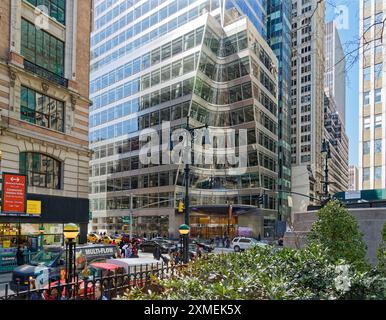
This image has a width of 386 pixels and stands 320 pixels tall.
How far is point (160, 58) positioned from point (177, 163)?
48.5 feet

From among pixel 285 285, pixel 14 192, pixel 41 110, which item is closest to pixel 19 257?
pixel 14 192

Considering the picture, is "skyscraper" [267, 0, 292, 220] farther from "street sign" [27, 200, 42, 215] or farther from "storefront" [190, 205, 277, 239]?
"street sign" [27, 200, 42, 215]

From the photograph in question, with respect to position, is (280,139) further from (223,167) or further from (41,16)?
(41,16)

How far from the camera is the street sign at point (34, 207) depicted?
73.8ft

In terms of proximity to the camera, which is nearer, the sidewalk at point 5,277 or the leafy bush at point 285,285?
the leafy bush at point 285,285

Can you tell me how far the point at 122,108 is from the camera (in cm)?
5553

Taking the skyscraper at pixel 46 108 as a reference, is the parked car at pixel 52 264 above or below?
below

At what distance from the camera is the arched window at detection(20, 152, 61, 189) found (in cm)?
2358

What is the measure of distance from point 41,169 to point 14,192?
403 cm

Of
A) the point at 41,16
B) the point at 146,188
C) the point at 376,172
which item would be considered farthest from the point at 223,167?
the point at 41,16

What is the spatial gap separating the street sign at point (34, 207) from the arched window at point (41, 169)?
1.33m

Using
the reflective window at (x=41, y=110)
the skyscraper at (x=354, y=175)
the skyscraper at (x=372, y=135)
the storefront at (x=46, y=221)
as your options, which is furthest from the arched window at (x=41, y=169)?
the skyscraper at (x=354, y=175)

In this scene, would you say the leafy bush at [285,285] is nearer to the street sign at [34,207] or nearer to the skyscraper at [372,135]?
the street sign at [34,207]

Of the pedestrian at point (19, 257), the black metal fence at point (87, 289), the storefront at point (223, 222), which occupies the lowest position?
the storefront at point (223, 222)
